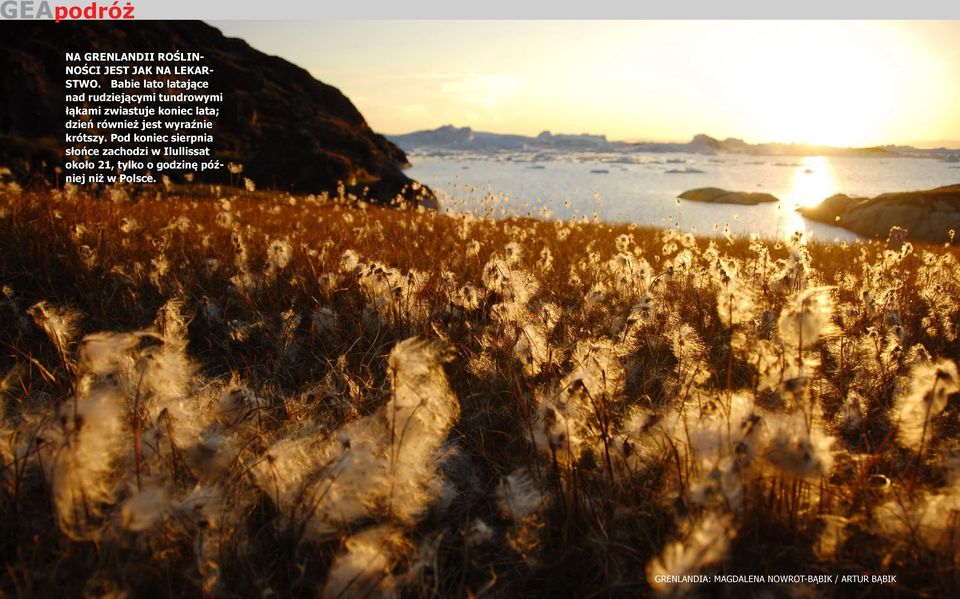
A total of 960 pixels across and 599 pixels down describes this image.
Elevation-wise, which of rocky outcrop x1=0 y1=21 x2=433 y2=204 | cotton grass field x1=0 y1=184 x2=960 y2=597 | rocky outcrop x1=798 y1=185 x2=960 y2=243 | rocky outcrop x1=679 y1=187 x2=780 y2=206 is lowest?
cotton grass field x1=0 y1=184 x2=960 y2=597

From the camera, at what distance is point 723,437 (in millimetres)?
1582

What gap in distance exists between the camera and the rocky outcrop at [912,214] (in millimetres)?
15172

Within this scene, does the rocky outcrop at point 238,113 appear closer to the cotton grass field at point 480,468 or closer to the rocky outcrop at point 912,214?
the rocky outcrop at point 912,214

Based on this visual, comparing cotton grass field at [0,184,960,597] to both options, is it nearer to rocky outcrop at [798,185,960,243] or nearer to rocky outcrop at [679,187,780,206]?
rocky outcrop at [798,185,960,243]

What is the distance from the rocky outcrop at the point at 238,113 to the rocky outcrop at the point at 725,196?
18.5 meters

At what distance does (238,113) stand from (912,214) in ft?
102

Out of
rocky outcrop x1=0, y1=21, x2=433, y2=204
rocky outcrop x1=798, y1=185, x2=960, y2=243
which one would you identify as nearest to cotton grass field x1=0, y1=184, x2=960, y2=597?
rocky outcrop x1=798, y1=185, x2=960, y2=243

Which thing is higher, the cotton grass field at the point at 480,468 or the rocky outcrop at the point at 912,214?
the rocky outcrop at the point at 912,214

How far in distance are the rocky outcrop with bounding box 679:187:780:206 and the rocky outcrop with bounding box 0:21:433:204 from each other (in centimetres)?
1845

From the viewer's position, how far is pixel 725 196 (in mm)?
31109

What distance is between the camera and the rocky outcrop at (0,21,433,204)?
2247 cm

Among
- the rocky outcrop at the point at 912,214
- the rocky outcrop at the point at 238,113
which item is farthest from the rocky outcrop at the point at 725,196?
the rocky outcrop at the point at 238,113

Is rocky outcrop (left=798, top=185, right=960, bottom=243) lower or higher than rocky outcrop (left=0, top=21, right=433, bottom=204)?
lower

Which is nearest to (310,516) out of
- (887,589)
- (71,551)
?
(71,551)
